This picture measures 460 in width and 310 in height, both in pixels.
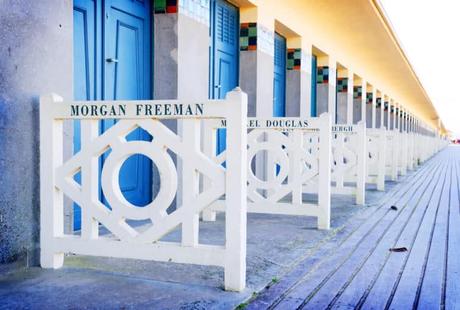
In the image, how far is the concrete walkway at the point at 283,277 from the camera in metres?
2.29

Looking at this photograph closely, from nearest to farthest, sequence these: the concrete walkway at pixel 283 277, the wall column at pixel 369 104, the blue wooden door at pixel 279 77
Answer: the concrete walkway at pixel 283 277
the blue wooden door at pixel 279 77
the wall column at pixel 369 104

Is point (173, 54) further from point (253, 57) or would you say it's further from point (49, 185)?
point (49, 185)

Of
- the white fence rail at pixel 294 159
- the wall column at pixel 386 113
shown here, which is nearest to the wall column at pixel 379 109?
the wall column at pixel 386 113

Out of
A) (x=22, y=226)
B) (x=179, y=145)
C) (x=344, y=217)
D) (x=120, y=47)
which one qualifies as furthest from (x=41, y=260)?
(x=344, y=217)

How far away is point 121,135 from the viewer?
259cm

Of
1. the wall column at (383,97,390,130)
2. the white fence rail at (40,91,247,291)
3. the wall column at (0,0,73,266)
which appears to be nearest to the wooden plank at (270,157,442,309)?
the white fence rail at (40,91,247,291)

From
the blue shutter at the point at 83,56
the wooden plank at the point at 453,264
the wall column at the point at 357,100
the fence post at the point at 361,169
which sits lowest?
the wooden plank at the point at 453,264

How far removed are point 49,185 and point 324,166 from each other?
2120mm

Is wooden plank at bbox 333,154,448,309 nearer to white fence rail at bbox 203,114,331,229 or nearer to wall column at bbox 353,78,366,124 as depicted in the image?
white fence rail at bbox 203,114,331,229

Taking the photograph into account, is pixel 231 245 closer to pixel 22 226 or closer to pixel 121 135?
pixel 121 135

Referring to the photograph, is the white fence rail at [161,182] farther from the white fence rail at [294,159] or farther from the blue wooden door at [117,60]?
the white fence rail at [294,159]

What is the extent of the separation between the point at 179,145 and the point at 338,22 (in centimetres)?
861

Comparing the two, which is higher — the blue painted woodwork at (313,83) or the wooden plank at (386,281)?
the blue painted woodwork at (313,83)

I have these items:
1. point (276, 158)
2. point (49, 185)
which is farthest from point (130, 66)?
point (49, 185)
